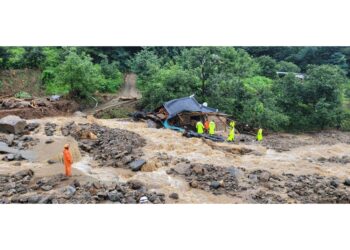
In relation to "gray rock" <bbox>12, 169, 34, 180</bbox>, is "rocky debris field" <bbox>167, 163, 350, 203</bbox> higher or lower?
lower

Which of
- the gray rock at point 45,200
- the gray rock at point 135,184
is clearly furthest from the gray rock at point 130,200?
the gray rock at point 45,200

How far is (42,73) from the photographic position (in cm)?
893

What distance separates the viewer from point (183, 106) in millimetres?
8359

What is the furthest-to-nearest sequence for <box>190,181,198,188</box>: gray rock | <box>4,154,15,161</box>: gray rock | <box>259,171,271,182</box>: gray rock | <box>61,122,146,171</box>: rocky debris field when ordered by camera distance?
<box>61,122,146,171</box>: rocky debris field < <box>4,154,15,161</box>: gray rock < <box>259,171,271,182</box>: gray rock < <box>190,181,198,188</box>: gray rock

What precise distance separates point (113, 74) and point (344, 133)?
517 centimetres

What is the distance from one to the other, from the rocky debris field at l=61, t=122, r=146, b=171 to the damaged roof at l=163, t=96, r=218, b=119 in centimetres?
85

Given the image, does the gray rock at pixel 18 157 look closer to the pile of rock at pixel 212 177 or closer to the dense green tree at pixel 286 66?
the pile of rock at pixel 212 177

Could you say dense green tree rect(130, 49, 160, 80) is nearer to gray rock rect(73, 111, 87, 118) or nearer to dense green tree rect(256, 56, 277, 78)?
gray rock rect(73, 111, 87, 118)

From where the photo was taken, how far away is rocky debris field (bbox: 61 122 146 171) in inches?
294

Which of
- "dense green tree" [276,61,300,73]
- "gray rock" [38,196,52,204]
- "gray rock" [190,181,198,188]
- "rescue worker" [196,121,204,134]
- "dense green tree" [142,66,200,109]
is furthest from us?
"dense green tree" [276,61,300,73]

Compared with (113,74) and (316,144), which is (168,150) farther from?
(316,144)

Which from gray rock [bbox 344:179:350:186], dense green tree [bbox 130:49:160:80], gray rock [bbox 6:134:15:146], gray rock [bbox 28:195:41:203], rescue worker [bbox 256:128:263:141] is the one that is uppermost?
dense green tree [bbox 130:49:160:80]

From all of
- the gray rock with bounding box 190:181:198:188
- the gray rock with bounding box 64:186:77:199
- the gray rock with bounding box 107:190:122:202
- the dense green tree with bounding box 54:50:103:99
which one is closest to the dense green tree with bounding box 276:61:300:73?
the gray rock with bounding box 190:181:198:188

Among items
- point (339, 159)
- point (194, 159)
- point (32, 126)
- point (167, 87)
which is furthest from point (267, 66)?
point (32, 126)
